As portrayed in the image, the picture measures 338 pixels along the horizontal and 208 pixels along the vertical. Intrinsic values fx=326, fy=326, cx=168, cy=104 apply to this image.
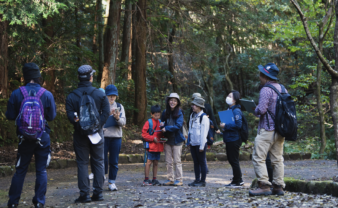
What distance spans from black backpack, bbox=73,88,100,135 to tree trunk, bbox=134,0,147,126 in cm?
1145

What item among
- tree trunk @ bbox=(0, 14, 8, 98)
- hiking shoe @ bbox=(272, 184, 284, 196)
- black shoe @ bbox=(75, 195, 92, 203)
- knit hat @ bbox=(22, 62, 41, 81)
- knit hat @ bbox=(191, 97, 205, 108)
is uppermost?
tree trunk @ bbox=(0, 14, 8, 98)

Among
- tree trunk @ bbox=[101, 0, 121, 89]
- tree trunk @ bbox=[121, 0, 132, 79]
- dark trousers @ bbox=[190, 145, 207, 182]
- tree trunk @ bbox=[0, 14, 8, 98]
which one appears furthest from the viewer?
tree trunk @ bbox=[121, 0, 132, 79]

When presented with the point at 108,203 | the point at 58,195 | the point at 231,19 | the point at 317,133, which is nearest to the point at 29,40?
A: the point at 58,195

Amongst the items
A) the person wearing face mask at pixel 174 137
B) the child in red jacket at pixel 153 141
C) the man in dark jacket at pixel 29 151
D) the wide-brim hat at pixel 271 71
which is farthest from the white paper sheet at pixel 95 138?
the wide-brim hat at pixel 271 71

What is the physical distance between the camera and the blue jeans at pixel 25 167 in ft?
15.9

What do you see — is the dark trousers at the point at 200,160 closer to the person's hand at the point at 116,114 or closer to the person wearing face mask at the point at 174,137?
the person wearing face mask at the point at 174,137

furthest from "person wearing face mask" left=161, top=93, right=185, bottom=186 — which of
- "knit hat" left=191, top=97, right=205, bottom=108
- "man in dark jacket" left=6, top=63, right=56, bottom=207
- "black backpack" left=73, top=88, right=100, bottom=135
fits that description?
"man in dark jacket" left=6, top=63, right=56, bottom=207

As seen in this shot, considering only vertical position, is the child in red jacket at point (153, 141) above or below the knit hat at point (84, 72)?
below

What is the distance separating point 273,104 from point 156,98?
18.9 metres

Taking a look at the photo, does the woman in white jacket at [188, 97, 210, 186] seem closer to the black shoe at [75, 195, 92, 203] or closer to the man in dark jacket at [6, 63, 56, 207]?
the black shoe at [75, 195, 92, 203]

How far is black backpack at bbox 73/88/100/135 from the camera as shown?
516 cm

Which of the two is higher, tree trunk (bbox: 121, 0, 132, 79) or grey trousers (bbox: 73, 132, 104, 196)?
tree trunk (bbox: 121, 0, 132, 79)

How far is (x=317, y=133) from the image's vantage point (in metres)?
22.6

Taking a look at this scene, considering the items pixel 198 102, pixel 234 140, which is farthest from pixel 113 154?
pixel 234 140
